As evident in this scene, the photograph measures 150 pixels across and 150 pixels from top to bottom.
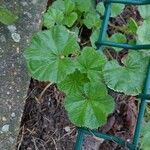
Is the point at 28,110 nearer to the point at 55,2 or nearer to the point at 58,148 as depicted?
the point at 58,148

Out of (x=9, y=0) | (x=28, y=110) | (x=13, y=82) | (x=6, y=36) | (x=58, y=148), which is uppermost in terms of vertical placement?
(x=9, y=0)

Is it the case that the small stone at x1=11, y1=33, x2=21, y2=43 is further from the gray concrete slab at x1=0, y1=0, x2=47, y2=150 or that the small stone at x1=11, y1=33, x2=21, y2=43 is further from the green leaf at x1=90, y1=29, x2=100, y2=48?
the green leaf at x1=90, y1=29, x2=100, y2=48

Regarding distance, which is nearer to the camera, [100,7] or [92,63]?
[92,63]

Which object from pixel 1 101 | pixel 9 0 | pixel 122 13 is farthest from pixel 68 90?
pixel 122 13

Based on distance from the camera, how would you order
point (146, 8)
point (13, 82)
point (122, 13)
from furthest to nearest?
point (122, 13), point (146, 8), point (13, 82)

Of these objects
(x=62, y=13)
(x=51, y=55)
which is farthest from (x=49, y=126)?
(x=62, y=13)

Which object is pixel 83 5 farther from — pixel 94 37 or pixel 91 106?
pixel 91 106

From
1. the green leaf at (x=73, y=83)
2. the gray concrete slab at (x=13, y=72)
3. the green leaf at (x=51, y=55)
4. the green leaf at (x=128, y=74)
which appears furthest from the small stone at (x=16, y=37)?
the green leaf at (x=128, y=74)
